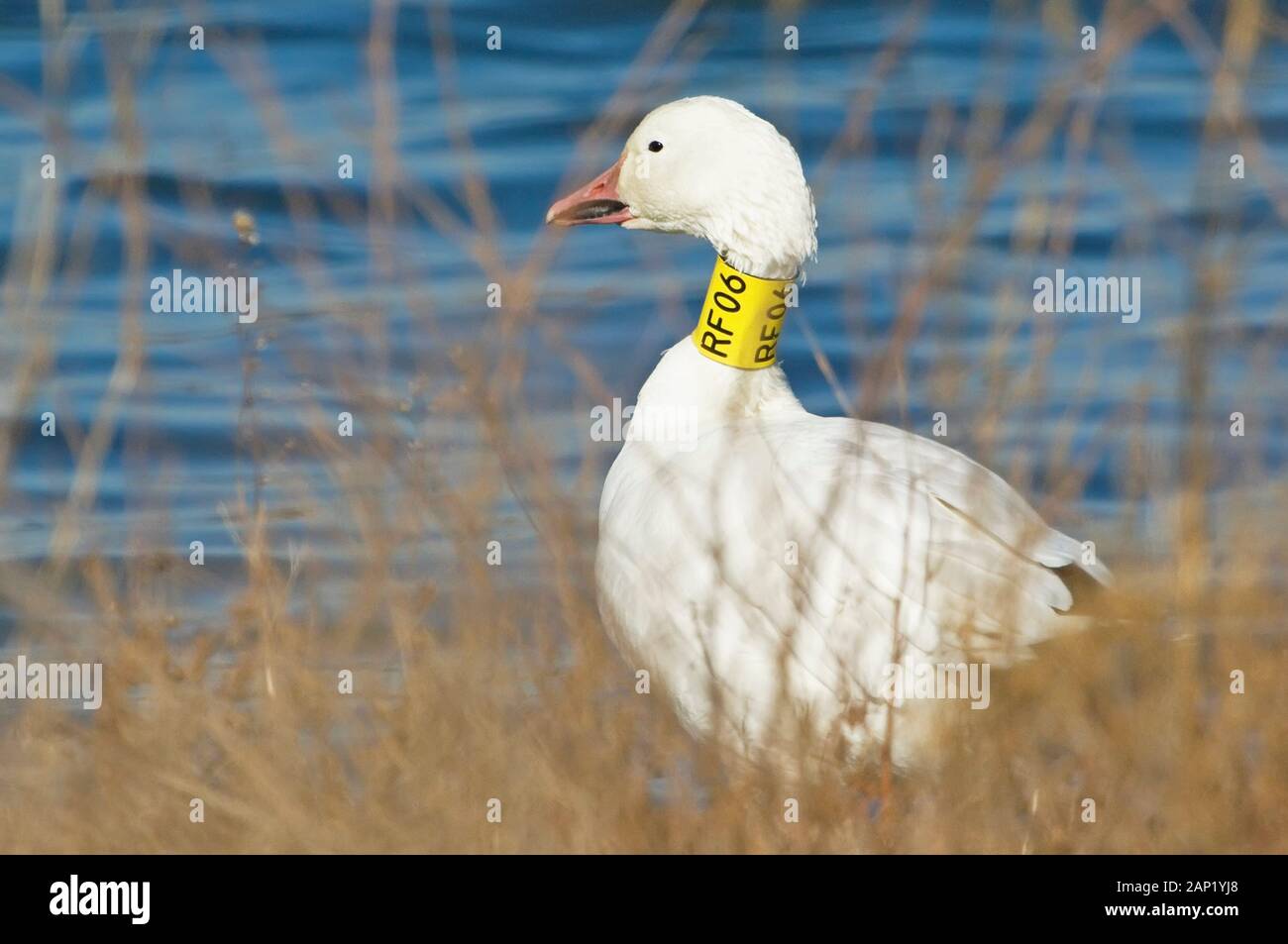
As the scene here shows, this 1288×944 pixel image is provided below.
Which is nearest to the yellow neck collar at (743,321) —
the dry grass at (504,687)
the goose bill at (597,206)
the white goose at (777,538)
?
the white goose at (777,538)

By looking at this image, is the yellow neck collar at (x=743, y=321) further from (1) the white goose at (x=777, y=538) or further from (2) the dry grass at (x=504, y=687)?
(2) the dry grass at (x=504, y=687)

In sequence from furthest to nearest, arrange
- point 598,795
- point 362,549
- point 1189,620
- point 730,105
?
point 730,105, point 362,549, point 1189,620, point 598,795

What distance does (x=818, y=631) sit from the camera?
383 centimetres

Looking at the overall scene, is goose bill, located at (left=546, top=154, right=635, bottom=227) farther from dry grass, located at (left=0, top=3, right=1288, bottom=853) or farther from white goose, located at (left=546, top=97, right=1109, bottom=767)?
dry grass, located at (left=0, top=3, right=1288, bottom=853)

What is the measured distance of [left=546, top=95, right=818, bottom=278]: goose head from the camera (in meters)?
4.88

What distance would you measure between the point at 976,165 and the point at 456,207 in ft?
23.2

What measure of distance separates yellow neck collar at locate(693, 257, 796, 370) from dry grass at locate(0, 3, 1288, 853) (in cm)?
84

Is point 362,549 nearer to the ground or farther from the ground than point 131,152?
nearer to the ground

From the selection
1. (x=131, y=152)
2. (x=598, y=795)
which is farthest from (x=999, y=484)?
(x=131, y=152)

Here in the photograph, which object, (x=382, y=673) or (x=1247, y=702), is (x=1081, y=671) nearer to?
(x=1247, y=702)

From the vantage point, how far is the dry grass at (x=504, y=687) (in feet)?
10.7

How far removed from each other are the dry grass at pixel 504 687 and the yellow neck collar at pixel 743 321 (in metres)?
0.84

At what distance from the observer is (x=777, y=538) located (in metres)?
3.97

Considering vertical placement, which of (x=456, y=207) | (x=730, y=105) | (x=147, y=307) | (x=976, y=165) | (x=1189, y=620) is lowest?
(x=1189, y=620)
